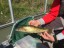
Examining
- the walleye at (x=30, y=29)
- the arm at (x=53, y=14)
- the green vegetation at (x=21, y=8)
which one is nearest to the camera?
the walleye at (x=30, y=29)

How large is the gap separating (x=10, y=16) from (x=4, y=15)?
0.66ft

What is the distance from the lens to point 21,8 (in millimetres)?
4676

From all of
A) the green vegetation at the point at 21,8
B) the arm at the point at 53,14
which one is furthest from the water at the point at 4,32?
the arm at the point at 53,14

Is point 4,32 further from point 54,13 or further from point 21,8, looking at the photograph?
point 54,13

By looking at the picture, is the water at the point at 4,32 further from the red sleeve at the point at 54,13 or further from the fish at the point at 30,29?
the fish at the point at 30,29

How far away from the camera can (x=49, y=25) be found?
2.79 meters

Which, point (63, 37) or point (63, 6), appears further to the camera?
point (63, 6)

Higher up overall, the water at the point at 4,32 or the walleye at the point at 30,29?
the walleye at the point at 30,29

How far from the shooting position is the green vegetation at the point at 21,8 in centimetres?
431

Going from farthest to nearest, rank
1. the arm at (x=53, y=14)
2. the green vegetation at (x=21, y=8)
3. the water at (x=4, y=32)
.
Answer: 1. the green vegetation at (x=21, y=8)
2. the water at (x=4, y=32)
3. the arm at (x=53, y=14)

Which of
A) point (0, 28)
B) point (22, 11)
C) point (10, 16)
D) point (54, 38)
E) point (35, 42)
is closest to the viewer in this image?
point (54, 38)

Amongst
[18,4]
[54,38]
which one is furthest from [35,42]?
[18,4]

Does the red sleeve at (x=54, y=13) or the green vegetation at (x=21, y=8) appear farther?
the green vegetation at (x=21, y=8)

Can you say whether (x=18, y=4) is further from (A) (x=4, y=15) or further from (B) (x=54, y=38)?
(B) (x=54, y=38)
